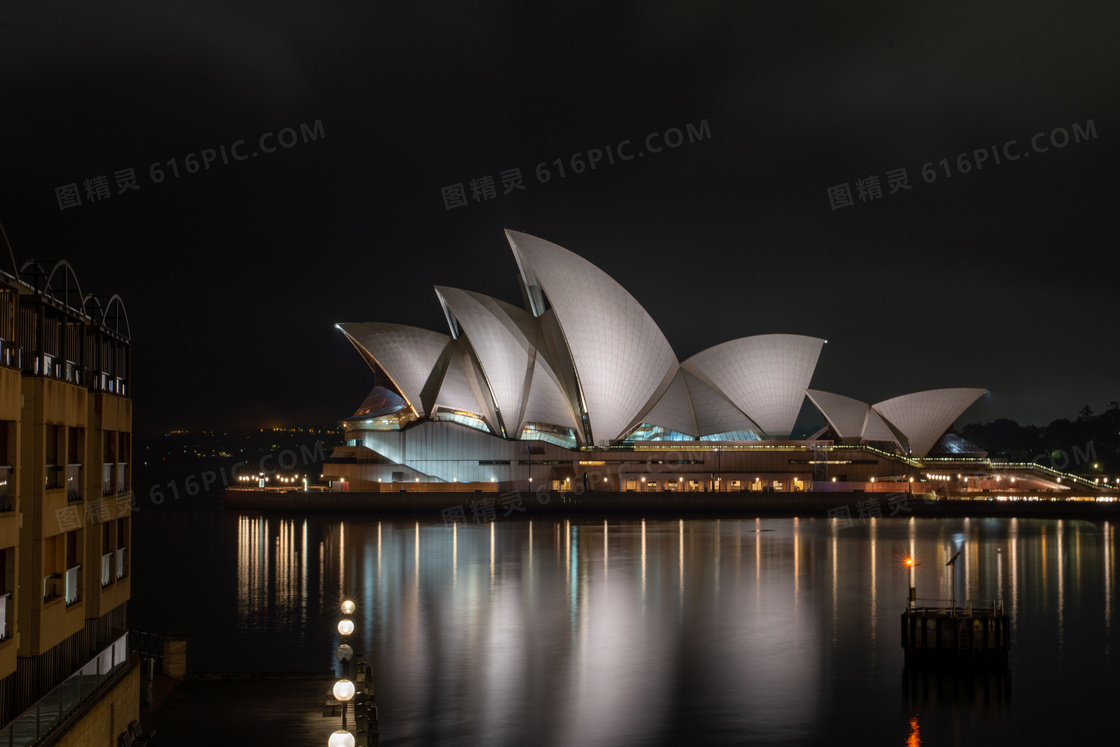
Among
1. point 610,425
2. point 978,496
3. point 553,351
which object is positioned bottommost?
point 978,496

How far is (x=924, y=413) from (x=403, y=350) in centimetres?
3814

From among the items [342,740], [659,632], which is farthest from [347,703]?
[659,632]

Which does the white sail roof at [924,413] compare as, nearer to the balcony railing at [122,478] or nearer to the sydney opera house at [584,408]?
the sydney opera house at [584,408]

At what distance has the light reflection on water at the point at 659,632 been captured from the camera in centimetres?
1664

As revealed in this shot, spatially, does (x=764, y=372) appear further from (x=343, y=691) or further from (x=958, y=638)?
(x=343, y=691)

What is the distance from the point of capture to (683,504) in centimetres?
6412

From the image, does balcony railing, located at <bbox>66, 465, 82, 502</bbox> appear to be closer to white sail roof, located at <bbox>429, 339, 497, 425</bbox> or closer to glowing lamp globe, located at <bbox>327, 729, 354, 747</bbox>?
glowing lamp globe, located at <bbox>327, 729, 354, 747</bbox>

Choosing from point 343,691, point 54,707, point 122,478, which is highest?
point 122,478

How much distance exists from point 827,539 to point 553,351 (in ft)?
76.1

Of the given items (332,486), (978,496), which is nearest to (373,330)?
(332,486)

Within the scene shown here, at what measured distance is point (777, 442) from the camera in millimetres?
70375

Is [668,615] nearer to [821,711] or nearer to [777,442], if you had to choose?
[821,711]

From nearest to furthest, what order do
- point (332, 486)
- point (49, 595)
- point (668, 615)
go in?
point (49, 595)
point (668, 615)
point (332, 486)

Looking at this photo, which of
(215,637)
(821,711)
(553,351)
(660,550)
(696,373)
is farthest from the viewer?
(696,373)
